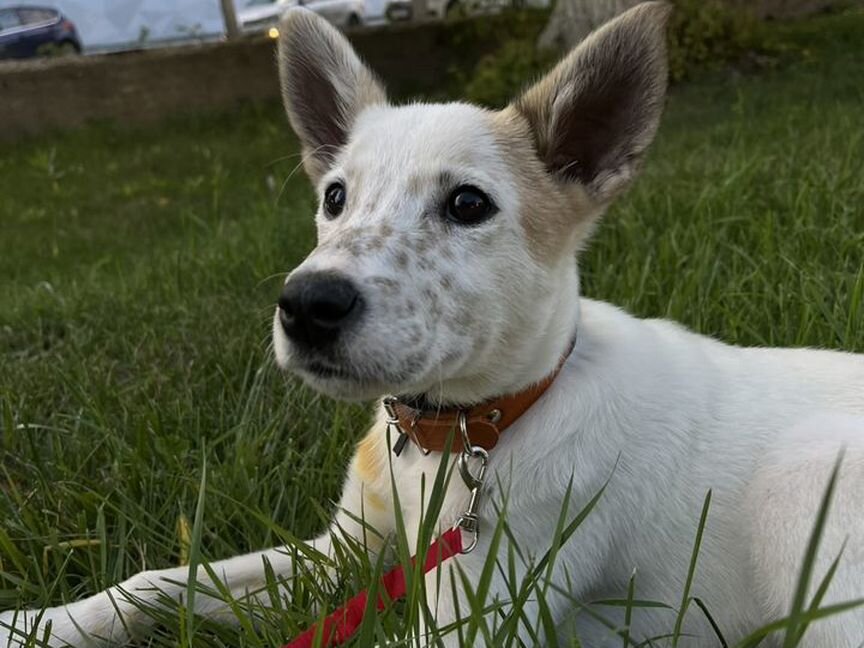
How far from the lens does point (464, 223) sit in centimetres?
196

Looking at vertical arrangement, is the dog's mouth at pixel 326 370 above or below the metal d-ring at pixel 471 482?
above

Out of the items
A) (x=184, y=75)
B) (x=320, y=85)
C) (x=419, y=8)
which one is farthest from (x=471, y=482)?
(x=419, y=8)

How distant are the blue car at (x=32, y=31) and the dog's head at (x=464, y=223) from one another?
21187 mm

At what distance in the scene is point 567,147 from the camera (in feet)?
7.30

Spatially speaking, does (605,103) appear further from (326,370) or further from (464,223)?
(326,370)

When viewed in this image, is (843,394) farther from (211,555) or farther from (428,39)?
(428,39)

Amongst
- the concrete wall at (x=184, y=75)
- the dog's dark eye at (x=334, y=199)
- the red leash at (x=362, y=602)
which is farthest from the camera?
the concrete wall at (x=184, y=75)

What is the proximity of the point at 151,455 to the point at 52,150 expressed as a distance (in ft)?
27.4

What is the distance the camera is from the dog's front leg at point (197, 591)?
1978mm

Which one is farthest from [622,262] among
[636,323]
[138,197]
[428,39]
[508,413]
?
[428,39]

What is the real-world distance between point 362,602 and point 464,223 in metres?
0.87

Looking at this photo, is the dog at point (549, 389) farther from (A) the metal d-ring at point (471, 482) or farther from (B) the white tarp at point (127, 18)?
(B) the white tarp at point (127, 18)

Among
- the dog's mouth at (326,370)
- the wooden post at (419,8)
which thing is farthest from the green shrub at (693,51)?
the dog's mouth at (326,370)

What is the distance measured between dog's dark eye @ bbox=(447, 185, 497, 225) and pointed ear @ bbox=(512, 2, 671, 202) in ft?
1.03
